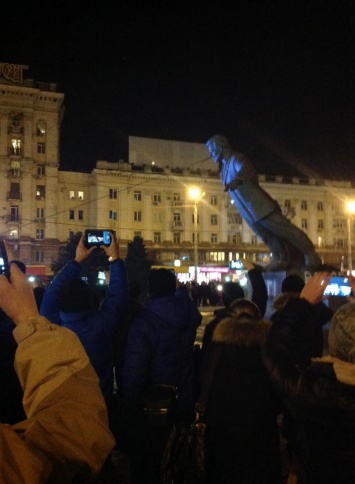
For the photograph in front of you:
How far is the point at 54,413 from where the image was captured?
1.27 meters

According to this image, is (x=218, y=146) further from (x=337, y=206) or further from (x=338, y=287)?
(x=337, y=206)

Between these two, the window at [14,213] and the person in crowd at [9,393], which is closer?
the person in crowd at [9,393]

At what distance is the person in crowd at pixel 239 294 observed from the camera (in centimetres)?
409

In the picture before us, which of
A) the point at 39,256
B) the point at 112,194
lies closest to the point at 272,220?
the point at 39,256

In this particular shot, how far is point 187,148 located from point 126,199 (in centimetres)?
1197

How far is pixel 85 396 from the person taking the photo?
133 centimetres

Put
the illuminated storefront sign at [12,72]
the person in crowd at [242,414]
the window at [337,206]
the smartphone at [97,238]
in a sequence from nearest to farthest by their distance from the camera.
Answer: the person in crowd at [242,414]
the smartphone at [97,238]
the illuminated storefront sign at [12,72]
the window at [337,206]

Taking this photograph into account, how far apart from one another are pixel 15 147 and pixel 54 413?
62.0 meters

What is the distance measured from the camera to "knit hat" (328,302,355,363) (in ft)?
6.17

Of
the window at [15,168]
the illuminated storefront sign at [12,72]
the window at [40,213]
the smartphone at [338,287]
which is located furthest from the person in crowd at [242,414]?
the illuminated storefront sign at [12,72]

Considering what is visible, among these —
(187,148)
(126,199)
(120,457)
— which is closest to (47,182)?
(126,199)

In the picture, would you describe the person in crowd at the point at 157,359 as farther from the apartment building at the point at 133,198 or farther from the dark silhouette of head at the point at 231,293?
the apartment building at the point at 133,198

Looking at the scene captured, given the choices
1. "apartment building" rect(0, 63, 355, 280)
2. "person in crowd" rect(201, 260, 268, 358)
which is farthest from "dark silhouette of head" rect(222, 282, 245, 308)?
"apartment building" rect(0, 63, 355, 280)

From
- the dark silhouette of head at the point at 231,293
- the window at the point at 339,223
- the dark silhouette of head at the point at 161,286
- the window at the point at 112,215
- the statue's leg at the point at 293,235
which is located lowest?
the dark silhouette of head at the point at 231,293
